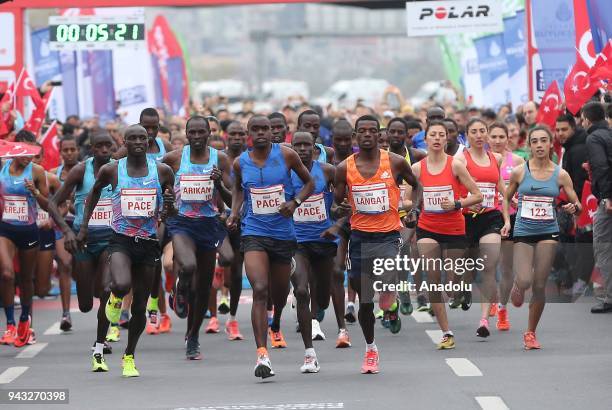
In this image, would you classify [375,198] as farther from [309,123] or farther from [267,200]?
[309,123]

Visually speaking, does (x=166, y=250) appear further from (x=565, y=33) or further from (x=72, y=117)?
(x=72, y=117)

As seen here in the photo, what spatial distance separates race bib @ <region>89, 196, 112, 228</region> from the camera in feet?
47.2

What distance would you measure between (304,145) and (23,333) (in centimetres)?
333

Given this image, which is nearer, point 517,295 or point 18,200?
point 517,295

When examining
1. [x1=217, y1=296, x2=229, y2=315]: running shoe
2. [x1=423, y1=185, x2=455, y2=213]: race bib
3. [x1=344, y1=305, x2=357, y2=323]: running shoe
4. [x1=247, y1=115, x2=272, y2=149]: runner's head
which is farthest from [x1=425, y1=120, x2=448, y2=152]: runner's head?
[x1=217, y1=296, x2=229, y2=315]: running shoe

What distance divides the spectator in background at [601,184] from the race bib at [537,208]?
1874mm

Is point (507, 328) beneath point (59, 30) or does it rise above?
beneath

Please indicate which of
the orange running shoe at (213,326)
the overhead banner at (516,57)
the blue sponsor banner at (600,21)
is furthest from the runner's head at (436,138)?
the overhead banner at (516,57)

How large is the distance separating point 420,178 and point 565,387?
3505 mm

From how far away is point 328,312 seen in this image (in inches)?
679

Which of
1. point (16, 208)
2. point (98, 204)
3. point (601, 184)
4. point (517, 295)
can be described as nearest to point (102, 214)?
point (98, 204)

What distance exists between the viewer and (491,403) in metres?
10.3

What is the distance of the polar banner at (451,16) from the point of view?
2406cm

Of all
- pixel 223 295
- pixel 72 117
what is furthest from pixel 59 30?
pixel 223 295
